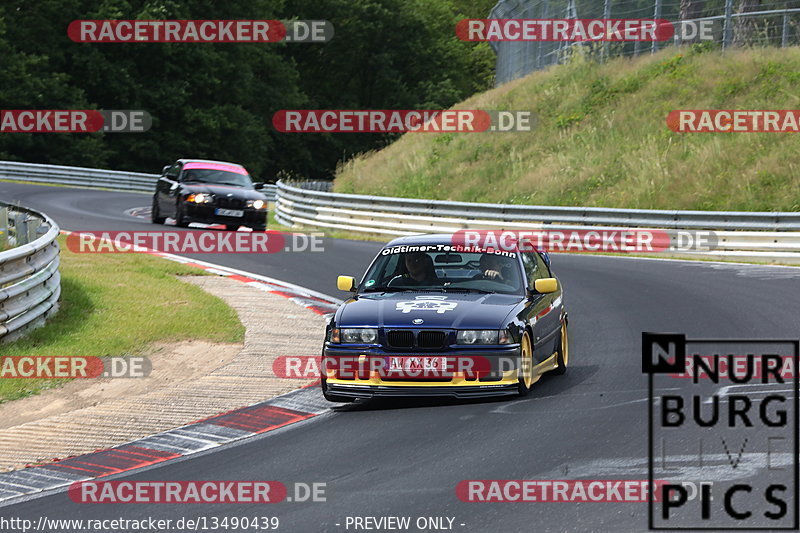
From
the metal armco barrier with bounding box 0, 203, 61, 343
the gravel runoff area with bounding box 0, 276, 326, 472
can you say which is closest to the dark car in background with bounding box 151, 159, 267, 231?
the metal armco barrier with bounding box 0, 203, 61, 343

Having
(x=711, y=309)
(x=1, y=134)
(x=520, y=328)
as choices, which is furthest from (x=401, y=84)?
(x=520, y=328)

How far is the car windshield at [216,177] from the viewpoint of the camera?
27.1 metres

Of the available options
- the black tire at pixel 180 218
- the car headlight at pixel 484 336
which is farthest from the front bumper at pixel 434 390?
the black tire at pixel 180 218

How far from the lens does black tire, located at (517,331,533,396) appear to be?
986 cm

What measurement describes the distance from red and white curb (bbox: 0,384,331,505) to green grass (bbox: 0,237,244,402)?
6.22 feet

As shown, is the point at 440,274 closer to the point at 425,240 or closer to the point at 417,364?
the point at 425,240

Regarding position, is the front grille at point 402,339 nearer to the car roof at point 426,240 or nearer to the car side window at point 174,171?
the car roof at point 426,240

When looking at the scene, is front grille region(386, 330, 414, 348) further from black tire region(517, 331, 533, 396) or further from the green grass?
the green grass

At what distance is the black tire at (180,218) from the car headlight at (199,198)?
31 centimetres

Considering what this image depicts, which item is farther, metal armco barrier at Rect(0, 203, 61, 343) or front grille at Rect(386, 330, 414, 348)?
metal armco barrier at Rect(0, 203, 61, 343)

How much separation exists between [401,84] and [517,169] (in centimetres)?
4334

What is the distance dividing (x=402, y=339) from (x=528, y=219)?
17.3 m

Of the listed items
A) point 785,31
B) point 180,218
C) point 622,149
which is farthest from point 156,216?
point 785,31

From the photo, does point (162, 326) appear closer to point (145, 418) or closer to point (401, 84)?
point (145, 418)
